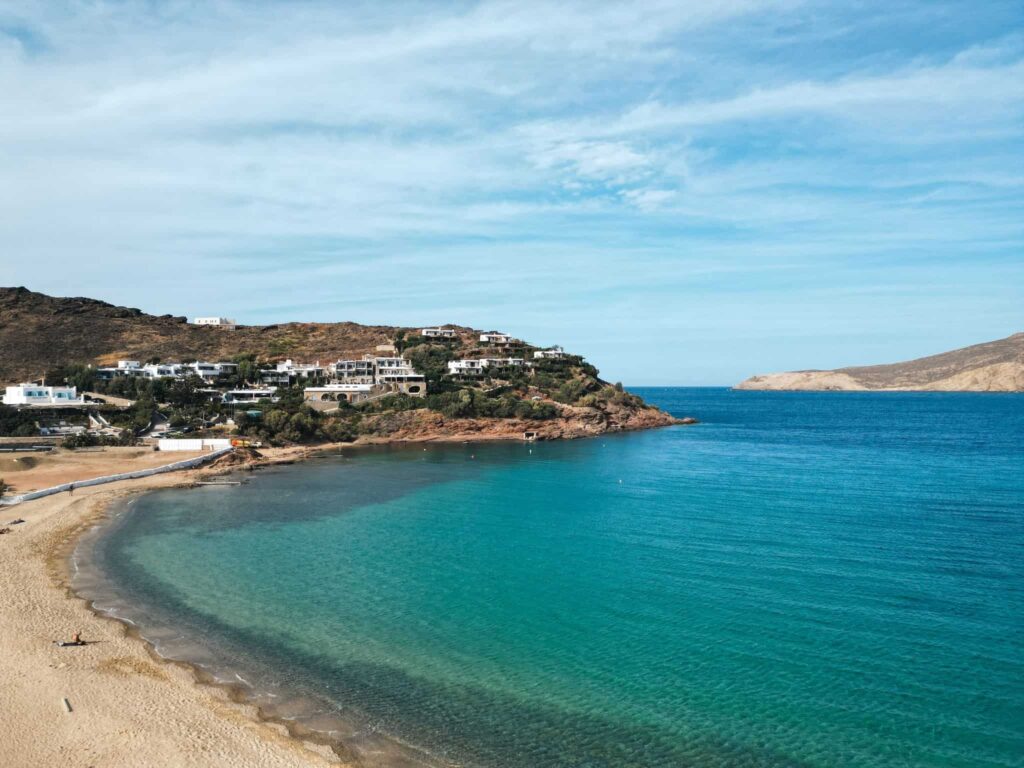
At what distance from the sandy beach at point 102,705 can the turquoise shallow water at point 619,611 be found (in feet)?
5.20

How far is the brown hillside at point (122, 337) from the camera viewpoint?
355ft

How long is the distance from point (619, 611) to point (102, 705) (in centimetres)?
1596

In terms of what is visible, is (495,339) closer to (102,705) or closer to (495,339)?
(495,339)

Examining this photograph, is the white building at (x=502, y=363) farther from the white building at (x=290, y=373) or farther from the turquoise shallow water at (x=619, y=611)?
the turquoise shallow water at (x=619, y=611)

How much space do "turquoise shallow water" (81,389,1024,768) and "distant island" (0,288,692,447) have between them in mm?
29762

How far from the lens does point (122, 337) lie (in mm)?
122938

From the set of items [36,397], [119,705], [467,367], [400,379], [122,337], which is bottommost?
[119,705]

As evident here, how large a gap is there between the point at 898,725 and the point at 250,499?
4118 centimetres

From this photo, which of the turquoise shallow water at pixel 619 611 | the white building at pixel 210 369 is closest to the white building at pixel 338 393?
the white building at pixel 210 369

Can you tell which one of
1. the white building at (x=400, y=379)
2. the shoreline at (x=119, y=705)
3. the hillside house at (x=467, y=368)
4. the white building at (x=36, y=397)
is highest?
the hillside house at (x=467, y=368)

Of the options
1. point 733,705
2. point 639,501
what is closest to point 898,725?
point 733,705

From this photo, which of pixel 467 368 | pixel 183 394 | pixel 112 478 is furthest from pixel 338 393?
pixel 112 478

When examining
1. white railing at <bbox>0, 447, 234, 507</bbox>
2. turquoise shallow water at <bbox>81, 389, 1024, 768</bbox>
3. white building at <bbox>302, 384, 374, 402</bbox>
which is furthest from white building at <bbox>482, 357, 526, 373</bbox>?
turquoise shallow water at <bbox>81, 389, 1024, 768</bbox>

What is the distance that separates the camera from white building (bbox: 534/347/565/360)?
379 ft
